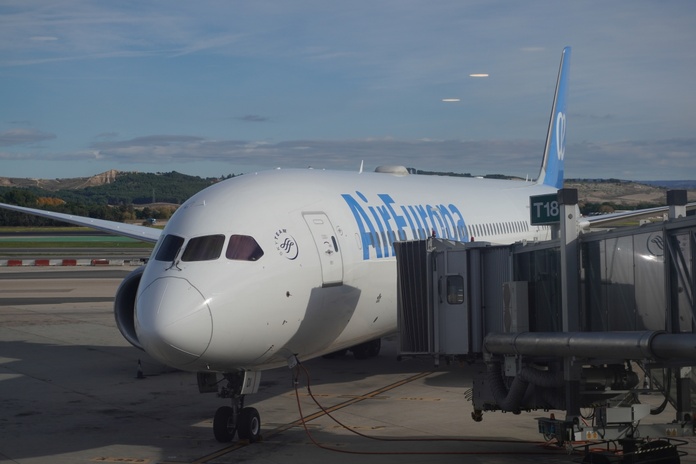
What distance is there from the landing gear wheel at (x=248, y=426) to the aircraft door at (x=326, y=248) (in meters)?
2.39

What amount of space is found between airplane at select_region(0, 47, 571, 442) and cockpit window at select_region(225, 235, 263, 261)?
0.02 m

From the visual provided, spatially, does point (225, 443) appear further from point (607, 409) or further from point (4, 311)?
point (4, 311)

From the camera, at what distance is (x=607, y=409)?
12.2 meters

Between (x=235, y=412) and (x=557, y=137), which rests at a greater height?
(x=557, y=137)

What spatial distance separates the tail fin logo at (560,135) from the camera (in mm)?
38225

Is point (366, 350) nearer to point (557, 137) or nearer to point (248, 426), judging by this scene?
point (248, 426)

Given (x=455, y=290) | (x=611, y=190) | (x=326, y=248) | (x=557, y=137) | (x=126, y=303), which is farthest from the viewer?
(x=611, y=190)

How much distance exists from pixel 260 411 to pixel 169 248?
480 cm

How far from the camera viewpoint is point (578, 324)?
40.4ft

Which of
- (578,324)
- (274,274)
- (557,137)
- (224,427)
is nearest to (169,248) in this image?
(274,274)

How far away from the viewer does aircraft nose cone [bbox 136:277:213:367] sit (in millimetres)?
13070

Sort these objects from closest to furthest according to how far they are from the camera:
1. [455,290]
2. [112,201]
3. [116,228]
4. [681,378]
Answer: [681,378] → [455,290] → [116,228] → [112,201]

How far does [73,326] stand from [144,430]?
53.0 ft

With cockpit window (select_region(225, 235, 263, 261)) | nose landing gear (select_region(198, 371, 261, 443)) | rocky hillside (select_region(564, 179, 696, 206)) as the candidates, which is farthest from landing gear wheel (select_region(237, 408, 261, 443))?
rocky hillside (select_region(564, 179, 696, 206))
